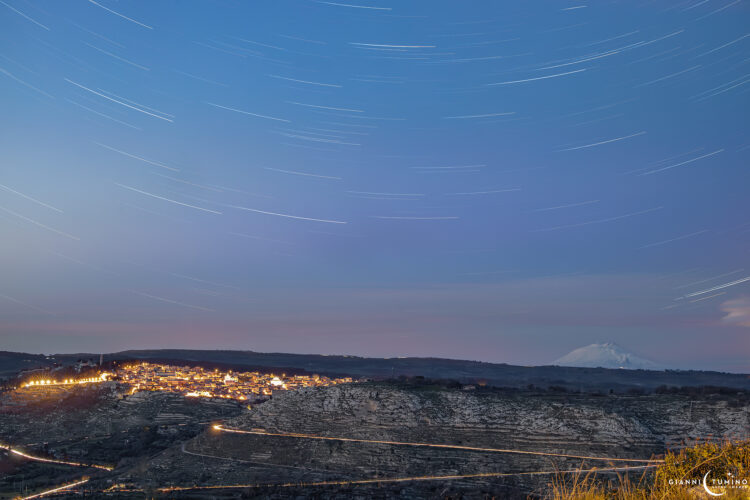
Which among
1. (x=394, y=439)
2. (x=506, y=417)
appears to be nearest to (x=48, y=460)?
(x=394, y=439)

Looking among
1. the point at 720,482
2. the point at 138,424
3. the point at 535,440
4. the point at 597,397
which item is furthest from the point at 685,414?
the point at 138,424

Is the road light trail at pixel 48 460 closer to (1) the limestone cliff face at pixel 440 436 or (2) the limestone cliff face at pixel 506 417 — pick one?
(1) the limestone cliff face at pixel 440 436

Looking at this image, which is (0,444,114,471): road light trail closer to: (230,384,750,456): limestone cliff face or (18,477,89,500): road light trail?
(18,477,89,500): road light trail

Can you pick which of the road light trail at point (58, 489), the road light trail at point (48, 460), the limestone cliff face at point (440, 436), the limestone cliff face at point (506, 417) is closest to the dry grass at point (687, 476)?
the limestone cliff face at point (440, 436)

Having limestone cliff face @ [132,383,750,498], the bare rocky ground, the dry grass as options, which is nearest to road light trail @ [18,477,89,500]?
the bare rocky ground

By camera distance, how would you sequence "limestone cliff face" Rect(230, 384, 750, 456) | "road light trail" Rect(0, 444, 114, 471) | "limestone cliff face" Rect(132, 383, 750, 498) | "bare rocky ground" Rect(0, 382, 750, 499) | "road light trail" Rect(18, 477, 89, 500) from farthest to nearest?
"road light trail" Rect(0, 444, 114, 471), "limestone cliff face" Rect(230, 384, 750, 456), "limestone cliff face" Rect(132, 383, 750, 498), "bare rocky ground" Rect(0, 382, 750, 499), "road light trail" Rect(18, 477, 89, 500)

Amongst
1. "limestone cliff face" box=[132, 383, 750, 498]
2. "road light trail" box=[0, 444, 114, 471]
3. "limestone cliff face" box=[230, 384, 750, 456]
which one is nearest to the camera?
"limestone cliff face" box=[132, 383, 750, 498]

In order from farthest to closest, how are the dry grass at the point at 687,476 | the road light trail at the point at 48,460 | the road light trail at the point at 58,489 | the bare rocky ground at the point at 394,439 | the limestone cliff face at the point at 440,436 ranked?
the road light trail at the point at 48,460 → the limestone cliff face at the point at 440,436 → the bare rocky ground at the point at 394,439 → the road light trail at the point at 58,489 → the dry grass at the point at 687,476

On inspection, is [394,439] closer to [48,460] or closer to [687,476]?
[48,460]

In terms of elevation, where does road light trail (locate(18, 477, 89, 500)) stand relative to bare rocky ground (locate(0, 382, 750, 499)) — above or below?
below

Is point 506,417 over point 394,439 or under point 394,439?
over
